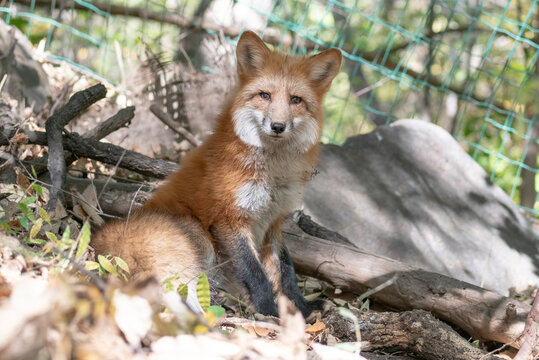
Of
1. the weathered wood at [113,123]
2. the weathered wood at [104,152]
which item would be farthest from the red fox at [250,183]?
the weathered wood at [113,123]

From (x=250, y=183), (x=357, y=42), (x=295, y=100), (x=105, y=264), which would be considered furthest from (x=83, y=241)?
(x=357, y=42)

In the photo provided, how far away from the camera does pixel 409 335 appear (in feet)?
9.71

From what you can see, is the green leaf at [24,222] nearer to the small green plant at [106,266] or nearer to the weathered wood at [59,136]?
the small green plant at [106,266]

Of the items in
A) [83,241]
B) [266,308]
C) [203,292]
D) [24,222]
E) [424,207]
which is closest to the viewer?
[83,241]

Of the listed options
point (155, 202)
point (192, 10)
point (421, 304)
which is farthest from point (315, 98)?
point (192, 10)

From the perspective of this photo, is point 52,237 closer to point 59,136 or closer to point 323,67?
point 59,136

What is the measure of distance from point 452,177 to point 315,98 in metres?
2.88

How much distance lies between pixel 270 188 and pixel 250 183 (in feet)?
0.50

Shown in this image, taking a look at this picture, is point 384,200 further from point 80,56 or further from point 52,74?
point 80,56

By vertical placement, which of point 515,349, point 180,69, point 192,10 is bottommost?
point 515,349

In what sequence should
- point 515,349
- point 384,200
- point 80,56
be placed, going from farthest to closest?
point 80,56 < point 384,200 < point 515,349

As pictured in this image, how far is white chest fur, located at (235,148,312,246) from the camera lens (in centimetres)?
354

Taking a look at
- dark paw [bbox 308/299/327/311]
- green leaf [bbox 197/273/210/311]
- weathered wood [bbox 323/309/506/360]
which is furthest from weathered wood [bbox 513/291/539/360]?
green leaf [bbox 197/273/210/311]

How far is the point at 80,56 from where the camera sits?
7.16m
